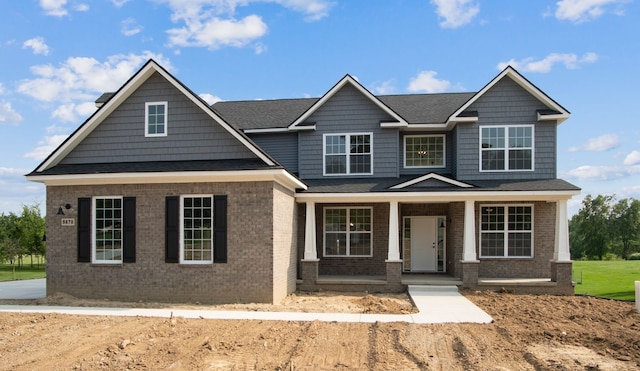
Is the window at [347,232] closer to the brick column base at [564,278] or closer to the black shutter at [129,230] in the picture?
the brick column base at [564,278]

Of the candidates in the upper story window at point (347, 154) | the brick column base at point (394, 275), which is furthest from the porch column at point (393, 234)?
the upper story window at point (347, 154)

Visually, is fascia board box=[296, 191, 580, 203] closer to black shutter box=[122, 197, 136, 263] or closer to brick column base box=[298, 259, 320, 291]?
brick column base box=[298, 259, 320, 291]

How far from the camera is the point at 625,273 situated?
24297mm

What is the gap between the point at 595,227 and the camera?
53656mm

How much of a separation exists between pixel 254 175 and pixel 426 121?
26.1 feet

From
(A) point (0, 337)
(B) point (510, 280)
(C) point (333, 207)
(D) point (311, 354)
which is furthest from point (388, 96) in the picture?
(A) point (0, 337)

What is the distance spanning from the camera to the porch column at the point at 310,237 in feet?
52.7

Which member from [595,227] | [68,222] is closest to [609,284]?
[68,222]

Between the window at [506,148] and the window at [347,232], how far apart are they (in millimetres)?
4672

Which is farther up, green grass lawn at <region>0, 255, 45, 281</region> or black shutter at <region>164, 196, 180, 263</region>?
black shutter at <region>164, 196, 180, 263</region>

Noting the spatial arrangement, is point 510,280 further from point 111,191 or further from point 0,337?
point 0,337

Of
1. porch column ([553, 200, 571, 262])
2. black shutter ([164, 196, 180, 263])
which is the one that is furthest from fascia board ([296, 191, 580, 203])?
black shutter ([164, 196, 180, 263])

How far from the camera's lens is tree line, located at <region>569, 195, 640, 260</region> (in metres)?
53.1

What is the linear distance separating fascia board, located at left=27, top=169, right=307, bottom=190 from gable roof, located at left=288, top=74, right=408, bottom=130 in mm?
4141
